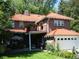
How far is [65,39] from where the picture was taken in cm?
4538

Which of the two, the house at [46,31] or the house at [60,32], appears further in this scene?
the house at [46,31]

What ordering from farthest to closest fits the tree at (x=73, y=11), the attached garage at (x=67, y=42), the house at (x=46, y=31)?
the tree at (x=73, y=11) → the house at (x=46, y=31) → the attached garage at (x=67, y=42)

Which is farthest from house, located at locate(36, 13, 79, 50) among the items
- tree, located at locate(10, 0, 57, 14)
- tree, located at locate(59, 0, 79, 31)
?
tree, located at locate(10, 0, 57, 14)

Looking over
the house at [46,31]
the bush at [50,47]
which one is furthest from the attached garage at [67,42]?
the bush at [50,47]

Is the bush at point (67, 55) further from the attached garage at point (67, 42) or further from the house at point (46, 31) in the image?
the attached garage at point (67, 42)

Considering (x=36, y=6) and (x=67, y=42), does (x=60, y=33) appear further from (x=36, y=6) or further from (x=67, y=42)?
(x=36, y=6)

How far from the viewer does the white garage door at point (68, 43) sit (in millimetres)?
44969

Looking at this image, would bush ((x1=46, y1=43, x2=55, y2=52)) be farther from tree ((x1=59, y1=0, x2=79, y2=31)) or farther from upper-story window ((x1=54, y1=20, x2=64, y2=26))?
tree ((x1=59, y1=0, x2=79, y2=31))

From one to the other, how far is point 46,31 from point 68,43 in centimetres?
567

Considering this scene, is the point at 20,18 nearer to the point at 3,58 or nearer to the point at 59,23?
the point at 59,23

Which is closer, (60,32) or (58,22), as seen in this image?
(60,32)

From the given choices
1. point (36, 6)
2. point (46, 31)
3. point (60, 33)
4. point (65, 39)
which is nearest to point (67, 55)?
point (60, 33)

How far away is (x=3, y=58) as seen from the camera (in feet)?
118

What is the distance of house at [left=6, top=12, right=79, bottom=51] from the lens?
45.2 m
